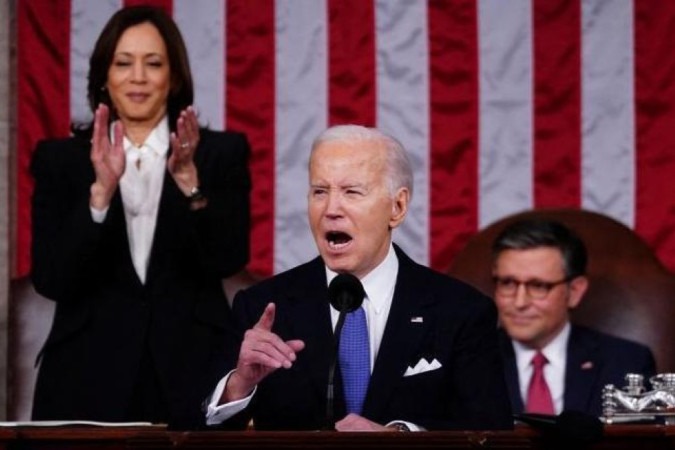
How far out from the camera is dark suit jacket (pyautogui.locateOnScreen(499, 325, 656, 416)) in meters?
5.86

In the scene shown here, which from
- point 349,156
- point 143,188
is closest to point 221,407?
point 349,156

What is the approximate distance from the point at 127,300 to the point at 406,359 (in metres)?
1.17

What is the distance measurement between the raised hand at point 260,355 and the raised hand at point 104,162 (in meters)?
1.14

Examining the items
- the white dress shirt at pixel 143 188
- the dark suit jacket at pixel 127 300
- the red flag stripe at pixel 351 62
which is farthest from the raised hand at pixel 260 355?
the red flag stripe at pixel 351 62

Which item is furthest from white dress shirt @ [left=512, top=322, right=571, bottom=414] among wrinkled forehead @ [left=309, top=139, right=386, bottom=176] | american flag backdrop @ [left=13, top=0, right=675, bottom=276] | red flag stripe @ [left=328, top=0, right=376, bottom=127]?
wrinkled forehead @ [left=309, top=139, right=386, bottom=176]

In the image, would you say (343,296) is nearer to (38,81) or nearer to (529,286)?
(529,286)


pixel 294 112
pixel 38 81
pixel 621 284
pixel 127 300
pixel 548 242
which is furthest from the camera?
pixel 294 112

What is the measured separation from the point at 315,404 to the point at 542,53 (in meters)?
2.77

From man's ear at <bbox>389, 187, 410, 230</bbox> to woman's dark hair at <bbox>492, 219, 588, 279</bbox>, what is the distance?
1.66 meters

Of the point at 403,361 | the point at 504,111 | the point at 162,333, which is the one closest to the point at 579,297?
the point at 504,111

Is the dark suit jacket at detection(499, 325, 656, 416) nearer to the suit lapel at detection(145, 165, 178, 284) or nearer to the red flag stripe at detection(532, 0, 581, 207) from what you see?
the red flag stripe at detection(532, 0, 581, 207)

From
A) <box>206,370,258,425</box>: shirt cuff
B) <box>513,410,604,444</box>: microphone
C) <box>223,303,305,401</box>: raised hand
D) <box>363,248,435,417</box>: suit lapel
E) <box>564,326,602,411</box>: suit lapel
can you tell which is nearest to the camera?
<box>223,303,305,401</box>: raised hand

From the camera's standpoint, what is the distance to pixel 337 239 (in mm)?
4297

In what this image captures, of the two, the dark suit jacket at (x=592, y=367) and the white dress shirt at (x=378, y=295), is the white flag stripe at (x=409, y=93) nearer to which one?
the dark suit jacket at (x=592, y=367)
